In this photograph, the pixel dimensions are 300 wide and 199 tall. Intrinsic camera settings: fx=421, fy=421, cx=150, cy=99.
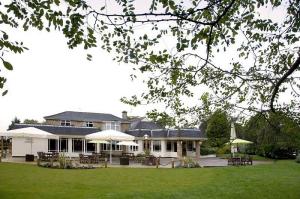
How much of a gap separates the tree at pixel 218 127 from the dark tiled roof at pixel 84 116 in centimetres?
4829

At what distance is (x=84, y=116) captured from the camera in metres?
58.8

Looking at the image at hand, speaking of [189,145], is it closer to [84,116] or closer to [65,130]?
[84,116]

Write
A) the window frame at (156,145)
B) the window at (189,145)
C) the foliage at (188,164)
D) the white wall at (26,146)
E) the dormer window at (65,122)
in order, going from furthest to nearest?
1. the window at (189,145)
2. the window frame at (156,145)
3. the dormer window at (65,122)
4. the white wall at (26,146)
5. the foliage at (188,164)

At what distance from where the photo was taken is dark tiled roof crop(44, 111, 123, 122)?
56.3 m

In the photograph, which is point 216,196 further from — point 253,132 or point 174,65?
point 174,65

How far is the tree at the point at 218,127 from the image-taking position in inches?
318

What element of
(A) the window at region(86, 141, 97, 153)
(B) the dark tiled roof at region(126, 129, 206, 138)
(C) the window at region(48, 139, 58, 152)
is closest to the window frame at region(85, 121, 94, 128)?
(A) the window at region(86, 141, 97, 153)

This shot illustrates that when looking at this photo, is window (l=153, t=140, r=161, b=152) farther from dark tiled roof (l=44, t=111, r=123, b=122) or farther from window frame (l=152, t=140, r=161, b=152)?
dark tiled roof (l=44, t=111, r=123, b=122)

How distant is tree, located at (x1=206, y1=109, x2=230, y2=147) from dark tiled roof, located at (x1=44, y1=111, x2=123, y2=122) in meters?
48.3

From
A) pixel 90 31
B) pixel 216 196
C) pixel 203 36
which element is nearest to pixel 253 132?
pixel 203 36

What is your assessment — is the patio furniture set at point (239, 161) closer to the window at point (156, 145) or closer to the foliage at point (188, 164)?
the foliage at point (188, 164)

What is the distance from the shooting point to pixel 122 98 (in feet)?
27.5

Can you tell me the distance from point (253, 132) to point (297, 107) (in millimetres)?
1133

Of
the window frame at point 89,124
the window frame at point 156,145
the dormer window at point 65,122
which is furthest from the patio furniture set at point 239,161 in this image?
the window frame at point 89,124
